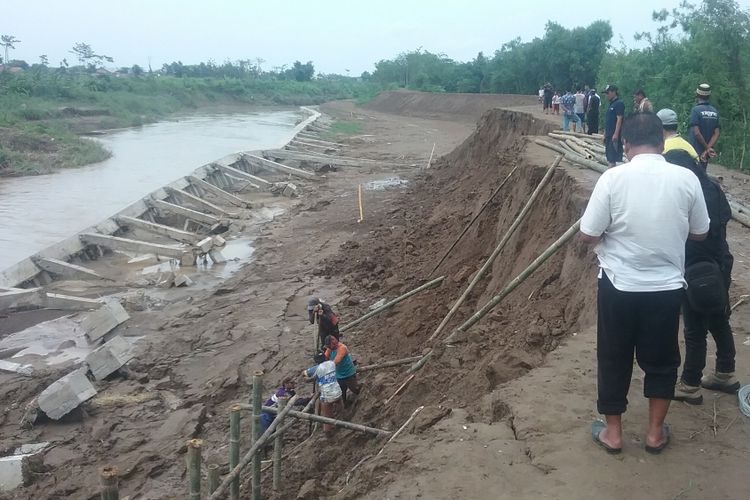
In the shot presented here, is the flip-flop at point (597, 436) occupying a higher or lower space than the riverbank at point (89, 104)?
lower

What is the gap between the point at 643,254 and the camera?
10.5 ft

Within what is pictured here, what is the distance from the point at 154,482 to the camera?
618 centimetres

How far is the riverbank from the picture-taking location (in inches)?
1187

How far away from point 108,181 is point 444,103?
34724 mm

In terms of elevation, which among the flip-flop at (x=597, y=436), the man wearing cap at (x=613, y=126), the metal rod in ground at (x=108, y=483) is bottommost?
the metal rod in ground at (x=108, y=483)

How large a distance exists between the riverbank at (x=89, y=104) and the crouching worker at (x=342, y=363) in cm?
2494

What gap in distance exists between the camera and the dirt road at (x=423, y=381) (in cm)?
350

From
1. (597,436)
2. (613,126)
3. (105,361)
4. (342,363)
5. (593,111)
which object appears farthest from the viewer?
(593,111)

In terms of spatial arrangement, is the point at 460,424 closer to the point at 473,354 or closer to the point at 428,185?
the point at 473,354

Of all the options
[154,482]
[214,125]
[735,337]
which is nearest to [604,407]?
[735,337]

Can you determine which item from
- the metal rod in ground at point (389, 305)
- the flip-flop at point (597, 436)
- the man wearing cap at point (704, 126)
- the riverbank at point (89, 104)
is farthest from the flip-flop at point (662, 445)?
the riverbank at point (89, 104)

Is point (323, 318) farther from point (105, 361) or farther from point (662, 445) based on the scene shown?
point (662, 445)

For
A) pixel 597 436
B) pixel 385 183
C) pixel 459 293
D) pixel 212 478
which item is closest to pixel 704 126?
pixel 459 293

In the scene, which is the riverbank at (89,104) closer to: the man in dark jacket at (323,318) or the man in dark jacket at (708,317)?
the man in dark jacket at (323,318)
